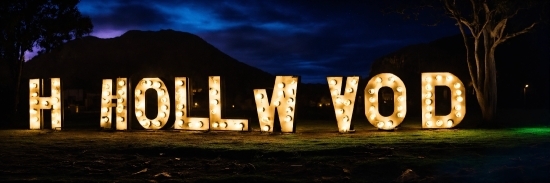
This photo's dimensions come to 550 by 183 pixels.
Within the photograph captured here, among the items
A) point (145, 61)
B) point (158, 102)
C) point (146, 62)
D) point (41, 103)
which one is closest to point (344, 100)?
point (158, 102)

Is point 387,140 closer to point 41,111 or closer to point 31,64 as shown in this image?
point 41,111

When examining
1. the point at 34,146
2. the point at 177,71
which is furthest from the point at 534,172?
the point at 177,71

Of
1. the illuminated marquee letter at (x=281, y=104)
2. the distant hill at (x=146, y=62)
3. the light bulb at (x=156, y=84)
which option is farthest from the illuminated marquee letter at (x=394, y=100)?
the distant hill at (x=146, y=62)

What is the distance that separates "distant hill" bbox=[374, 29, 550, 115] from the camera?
199 feet

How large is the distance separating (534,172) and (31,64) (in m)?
111

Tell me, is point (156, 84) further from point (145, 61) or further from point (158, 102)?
point (145, 61)

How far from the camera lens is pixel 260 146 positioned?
15.1m

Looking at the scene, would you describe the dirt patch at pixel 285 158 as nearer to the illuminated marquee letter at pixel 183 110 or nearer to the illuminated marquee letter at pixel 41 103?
the illuminated marquee letter at pixel 183 110

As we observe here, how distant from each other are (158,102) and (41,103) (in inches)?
209

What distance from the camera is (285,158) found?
1277cm

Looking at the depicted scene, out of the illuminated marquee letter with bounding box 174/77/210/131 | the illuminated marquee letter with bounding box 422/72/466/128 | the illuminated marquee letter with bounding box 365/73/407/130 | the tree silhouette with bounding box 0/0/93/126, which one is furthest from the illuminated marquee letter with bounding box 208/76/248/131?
the tree silhouette with bounding box 0/0/93/126

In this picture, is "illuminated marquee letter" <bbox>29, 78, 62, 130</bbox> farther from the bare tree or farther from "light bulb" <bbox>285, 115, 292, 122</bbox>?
the bare tree

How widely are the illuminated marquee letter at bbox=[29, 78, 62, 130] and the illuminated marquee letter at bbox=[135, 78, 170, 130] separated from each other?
3509mm

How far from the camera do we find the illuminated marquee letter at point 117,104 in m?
21.7
